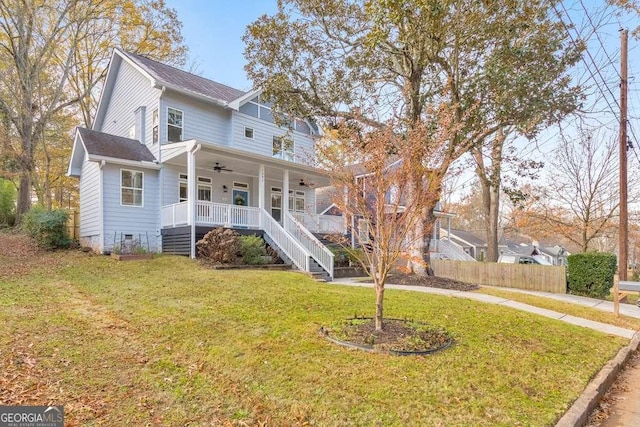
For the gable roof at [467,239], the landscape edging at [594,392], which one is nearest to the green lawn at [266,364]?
the landscape edging at [594,392]

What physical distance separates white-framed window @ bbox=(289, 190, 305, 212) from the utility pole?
13.4 metres

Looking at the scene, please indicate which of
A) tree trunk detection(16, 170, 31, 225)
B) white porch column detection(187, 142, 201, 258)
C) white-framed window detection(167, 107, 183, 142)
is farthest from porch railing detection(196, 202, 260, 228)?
tree trunk detection(16, 170, 31, 225)

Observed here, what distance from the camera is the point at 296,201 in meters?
19.9

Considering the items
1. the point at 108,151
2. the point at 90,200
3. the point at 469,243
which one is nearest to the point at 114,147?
the point at 108,151

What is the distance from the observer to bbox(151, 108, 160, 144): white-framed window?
49.6 feet

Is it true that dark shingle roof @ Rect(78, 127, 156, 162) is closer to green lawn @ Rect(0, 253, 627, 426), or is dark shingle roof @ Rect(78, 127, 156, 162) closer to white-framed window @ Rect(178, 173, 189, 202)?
white-framed window @ Rect(178, 173, 189, 202)

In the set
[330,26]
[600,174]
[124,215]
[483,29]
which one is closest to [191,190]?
[124,215]

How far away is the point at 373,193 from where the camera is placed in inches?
203

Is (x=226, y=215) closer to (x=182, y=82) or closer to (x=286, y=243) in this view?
(x=286, y=243)

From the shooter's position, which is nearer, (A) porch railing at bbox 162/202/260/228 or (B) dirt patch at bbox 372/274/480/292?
(B) dirt patch at bbox 372/274/480/292

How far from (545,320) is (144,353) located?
691 centimetres

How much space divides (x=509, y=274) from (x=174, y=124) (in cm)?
1468

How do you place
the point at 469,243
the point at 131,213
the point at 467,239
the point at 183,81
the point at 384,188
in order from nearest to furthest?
the point at 384,188 → the point at 131,213 → the point at 183,81 → the point at 469,243 → the point at 467,239

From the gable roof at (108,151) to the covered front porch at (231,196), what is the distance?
862 millimetres
